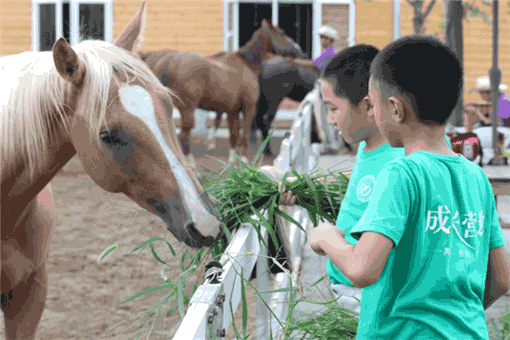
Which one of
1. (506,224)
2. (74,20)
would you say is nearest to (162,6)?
(74,20)

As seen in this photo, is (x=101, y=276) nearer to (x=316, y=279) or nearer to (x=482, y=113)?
(x=316, y=279)

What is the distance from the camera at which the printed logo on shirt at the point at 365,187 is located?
68.3 inches

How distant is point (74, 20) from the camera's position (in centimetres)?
1483

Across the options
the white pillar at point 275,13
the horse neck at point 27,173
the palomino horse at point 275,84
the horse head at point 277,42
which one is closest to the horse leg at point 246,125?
the palomino horse at point 275,84

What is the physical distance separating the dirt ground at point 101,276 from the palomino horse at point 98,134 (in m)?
0.20

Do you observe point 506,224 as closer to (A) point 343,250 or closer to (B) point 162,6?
(A) point 343,250

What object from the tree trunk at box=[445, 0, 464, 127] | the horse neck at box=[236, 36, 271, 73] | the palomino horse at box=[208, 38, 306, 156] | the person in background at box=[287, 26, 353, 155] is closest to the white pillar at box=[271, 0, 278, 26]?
the palomino horse at box=[208, 38, 306, 156]

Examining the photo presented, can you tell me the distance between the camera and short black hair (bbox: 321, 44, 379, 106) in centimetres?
189

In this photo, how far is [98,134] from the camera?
82.0 inches

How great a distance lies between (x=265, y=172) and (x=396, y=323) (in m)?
1.32

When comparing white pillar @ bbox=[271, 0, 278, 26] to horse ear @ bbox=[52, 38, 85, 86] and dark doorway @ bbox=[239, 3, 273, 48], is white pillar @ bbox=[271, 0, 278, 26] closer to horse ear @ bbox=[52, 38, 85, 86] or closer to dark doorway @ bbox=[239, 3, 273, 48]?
dark doorway @ bbox=[239, 3, 273, 48]

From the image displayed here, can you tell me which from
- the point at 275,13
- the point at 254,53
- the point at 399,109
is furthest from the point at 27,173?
the point at 275,13

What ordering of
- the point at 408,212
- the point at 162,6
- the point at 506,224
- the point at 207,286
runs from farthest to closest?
the point at 162,6 → the point at 506,224 → the point at 207,286 → the point at 408,212

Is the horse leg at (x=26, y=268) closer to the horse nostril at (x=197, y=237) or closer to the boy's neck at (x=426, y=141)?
the horse nostril at (x=197, y=237)
